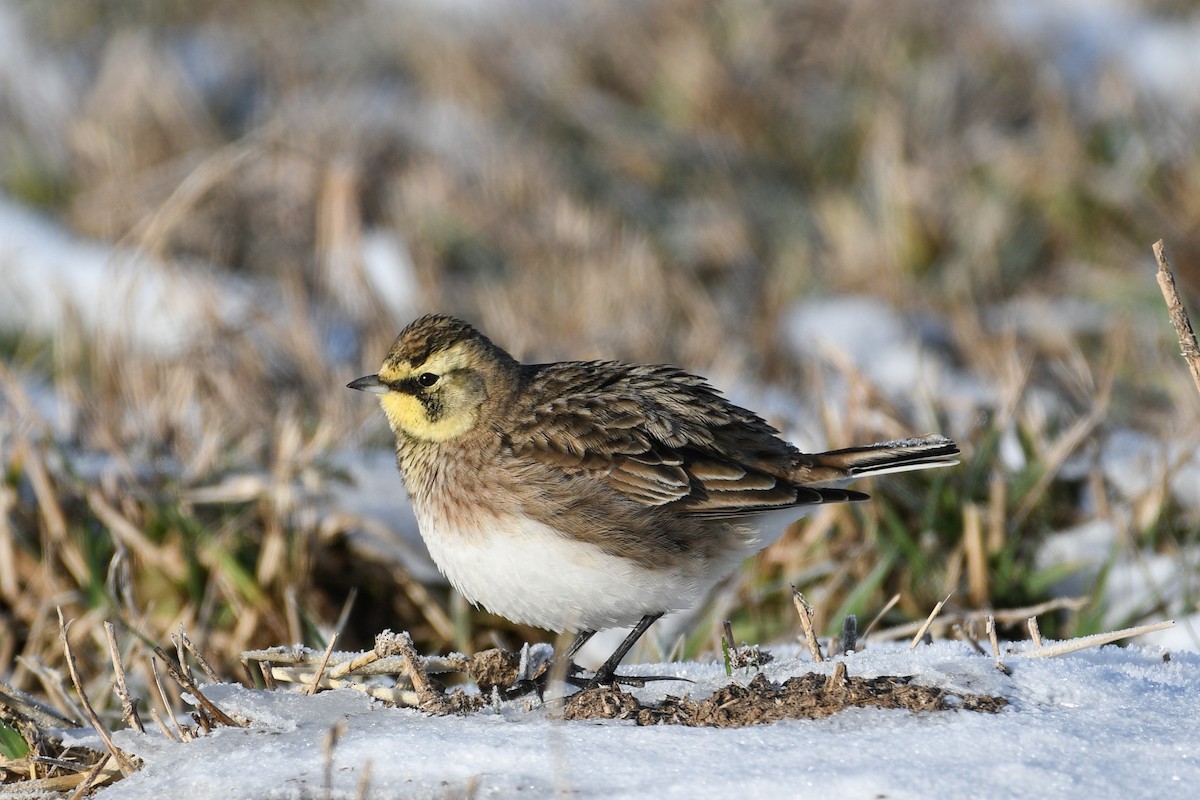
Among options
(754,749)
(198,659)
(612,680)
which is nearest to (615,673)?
(612,680)

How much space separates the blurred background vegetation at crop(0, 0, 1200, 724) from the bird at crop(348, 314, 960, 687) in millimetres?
695

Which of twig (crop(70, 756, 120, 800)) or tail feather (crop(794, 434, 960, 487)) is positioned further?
tail feather (crop(794, 434, 960, 487))

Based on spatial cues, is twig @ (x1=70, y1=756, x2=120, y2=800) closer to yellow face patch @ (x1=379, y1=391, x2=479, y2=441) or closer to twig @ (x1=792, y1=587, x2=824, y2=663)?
yellow face patch @ (x1=379, y1=391, x2=479, y2=441)

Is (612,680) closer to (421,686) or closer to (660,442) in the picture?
(421,686)

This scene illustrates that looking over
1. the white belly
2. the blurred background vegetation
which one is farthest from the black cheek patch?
the blurred background vegetation

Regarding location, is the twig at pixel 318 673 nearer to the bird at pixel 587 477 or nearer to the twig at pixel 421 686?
the twig at pixel 421 686

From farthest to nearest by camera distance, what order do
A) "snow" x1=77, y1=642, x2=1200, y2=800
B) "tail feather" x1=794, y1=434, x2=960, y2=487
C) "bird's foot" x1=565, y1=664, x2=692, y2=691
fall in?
1. "tail feather" x1=794, y1=434, x2=960, y2=487
2. "bird's foot" x1=565, y1=664, x2=692, y2=691
3. "snow" x1=77, y1=642, x2=1200, y2=800

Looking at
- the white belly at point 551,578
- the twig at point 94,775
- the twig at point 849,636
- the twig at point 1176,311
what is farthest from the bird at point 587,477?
the twig at point 94,775

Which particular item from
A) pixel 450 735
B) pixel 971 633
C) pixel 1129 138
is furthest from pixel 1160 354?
pixel 450 735

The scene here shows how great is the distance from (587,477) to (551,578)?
348mm

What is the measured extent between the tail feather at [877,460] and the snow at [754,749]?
2.96 feet

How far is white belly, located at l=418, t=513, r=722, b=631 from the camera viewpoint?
3.77 metres

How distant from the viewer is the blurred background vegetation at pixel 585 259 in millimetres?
Answer: 4996

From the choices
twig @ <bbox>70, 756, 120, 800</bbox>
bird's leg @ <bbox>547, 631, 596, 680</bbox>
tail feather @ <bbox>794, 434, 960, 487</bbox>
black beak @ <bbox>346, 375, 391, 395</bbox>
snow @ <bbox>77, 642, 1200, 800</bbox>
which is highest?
black beak @ <bbox>346, 375, 391, 395</bbox>
